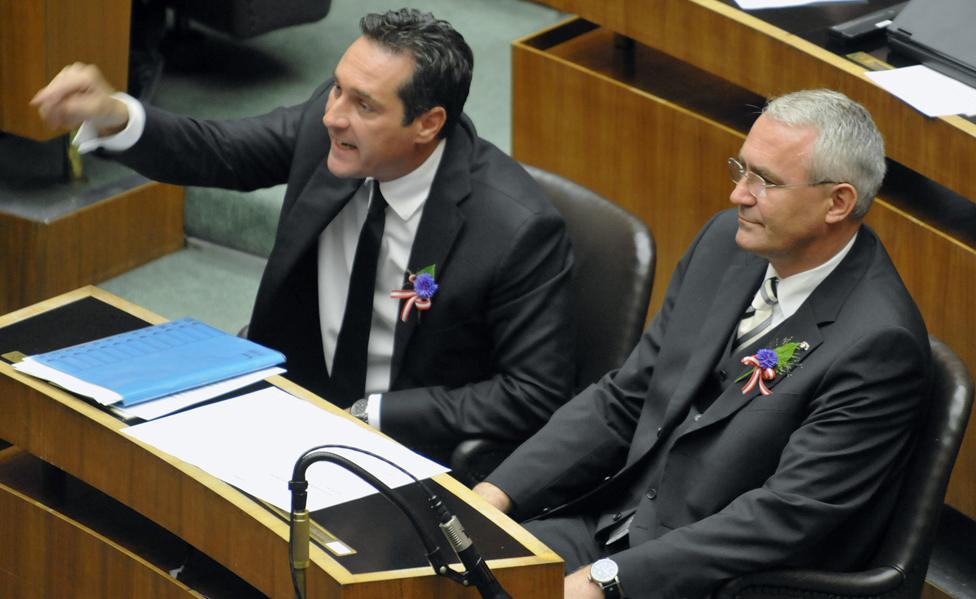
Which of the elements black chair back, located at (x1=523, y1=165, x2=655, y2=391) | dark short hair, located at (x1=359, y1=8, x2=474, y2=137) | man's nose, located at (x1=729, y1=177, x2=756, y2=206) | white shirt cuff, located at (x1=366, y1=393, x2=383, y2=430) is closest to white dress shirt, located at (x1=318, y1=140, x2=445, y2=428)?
white shirt cuff, located at (x1=366, y1=393, x2=383, y2=430)

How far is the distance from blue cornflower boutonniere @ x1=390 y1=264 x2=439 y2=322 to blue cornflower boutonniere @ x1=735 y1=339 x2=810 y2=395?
0.59 meters

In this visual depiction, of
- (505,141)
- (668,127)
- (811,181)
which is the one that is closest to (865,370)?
(811,181)

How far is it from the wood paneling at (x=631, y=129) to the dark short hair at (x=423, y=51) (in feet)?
2.91

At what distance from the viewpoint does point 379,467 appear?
2062 millimetres

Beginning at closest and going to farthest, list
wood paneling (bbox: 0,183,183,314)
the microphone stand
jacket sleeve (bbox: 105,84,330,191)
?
the microphone stand, jacket sleeve (bbox: 105,84,330,191), wood paneling (bbox: 0,183,183,314)

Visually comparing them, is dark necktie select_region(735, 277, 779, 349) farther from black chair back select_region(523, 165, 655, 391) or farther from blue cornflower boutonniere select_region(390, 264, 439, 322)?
blue cornflower boutonniere select_region(390, 264, 439, 322)

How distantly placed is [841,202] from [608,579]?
0.62 meters

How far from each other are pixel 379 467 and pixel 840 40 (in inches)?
60.4

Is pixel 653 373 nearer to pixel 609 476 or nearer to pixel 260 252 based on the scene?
pixel 609 476

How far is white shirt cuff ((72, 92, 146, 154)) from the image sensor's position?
8.33 feet

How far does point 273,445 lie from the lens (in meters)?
2.08

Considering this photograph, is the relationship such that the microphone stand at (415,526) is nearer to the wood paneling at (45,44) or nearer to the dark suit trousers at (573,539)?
the dark suit trousers at (573,539)

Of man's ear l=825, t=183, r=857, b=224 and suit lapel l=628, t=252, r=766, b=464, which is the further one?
suit lapel l=628, t=252, r=766, b=464

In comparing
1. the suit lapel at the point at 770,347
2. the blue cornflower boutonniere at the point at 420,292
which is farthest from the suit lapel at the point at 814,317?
the blue cornflower boutonniere at the point at 420,292
